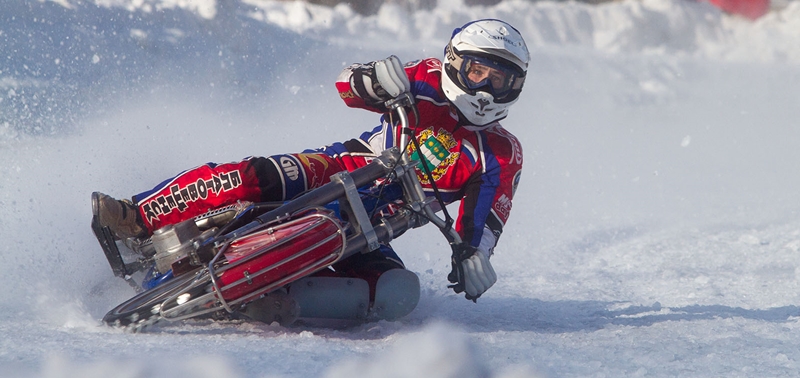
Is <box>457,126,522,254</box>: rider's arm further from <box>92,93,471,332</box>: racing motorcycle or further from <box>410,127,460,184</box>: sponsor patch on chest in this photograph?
<box>92,93,471,332</box>: racing motorcycle

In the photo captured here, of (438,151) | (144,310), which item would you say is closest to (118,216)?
(144,310)

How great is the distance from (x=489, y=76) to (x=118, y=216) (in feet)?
6.22

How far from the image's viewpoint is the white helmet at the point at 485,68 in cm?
397

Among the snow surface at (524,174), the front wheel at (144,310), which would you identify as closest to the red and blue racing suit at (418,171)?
the front wheel at (144,310)

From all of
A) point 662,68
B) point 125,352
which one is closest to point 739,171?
point 662,68

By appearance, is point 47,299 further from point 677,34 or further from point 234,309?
point 677,34

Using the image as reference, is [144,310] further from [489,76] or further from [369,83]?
[489,76]

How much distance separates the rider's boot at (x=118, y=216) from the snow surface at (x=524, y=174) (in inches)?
16.9

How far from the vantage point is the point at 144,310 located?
3.47m

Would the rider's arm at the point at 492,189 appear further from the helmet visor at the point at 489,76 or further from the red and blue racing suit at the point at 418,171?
the helmet visor at the point at 489,76

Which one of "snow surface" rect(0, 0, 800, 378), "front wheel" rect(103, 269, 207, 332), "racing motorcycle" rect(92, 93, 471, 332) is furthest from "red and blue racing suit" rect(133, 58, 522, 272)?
"snow surface" rect(0, 0, 800, 378)

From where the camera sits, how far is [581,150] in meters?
9.64

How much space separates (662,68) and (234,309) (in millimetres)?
11187

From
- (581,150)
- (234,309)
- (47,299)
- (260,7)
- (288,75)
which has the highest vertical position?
(260,7)
